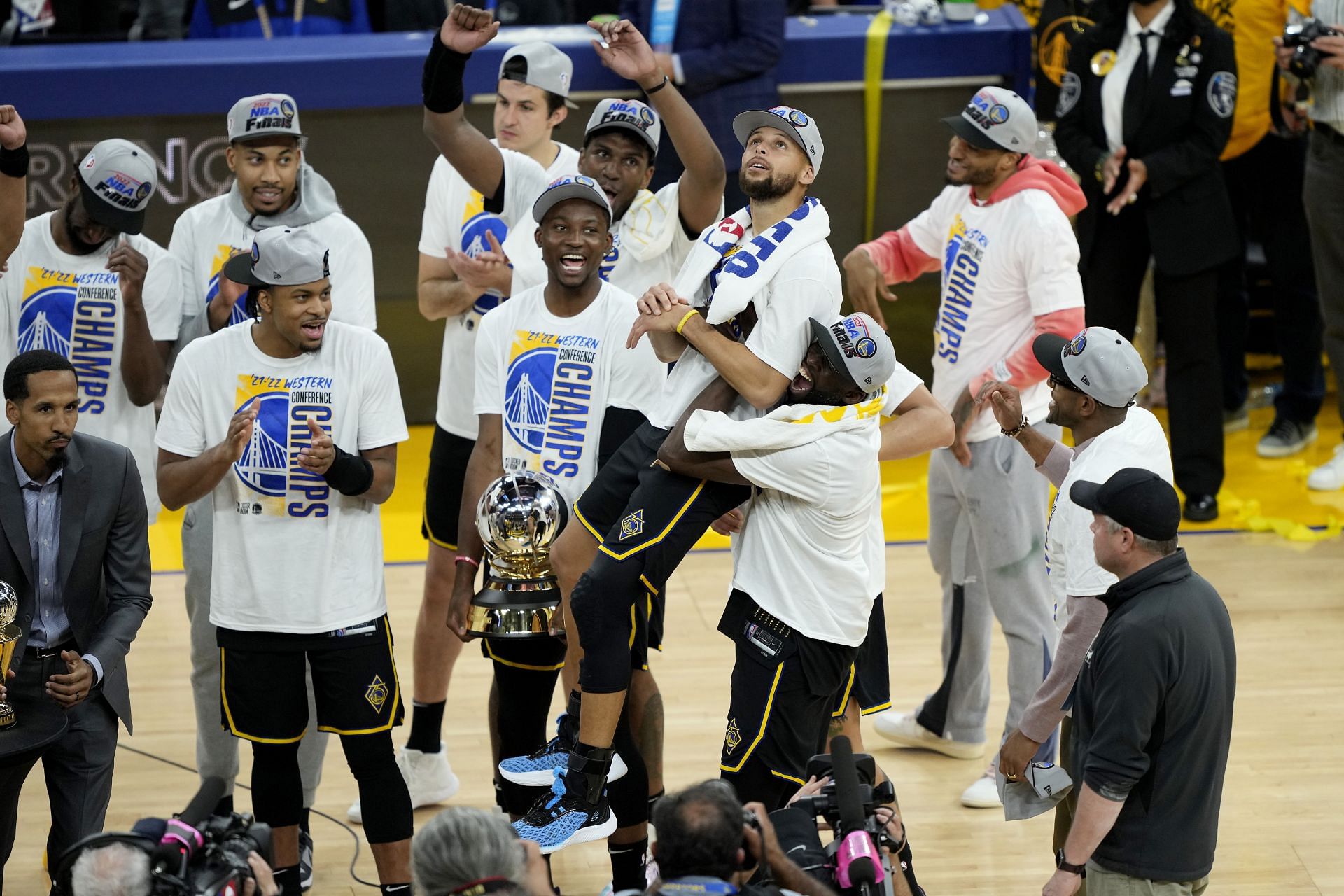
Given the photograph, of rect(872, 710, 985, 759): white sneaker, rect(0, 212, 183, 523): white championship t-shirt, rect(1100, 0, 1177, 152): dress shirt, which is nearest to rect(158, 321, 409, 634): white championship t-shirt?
rect(0, 212, 183, 523): white championship t-shirt

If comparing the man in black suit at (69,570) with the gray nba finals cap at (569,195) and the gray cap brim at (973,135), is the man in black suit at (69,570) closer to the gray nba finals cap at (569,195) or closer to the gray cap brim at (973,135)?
the gray nba finals cap at (569,195)

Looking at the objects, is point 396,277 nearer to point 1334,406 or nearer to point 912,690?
point 912,690

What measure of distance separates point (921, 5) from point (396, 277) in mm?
3098

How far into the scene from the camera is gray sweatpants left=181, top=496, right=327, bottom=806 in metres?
4.95

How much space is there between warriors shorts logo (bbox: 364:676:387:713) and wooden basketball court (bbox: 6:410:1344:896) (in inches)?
32.1

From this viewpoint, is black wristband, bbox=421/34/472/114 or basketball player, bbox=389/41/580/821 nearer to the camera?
black wristband, bbox=421/34/472/114

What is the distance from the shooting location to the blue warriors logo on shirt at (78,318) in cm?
506

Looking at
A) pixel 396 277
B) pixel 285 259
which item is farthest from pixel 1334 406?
pixel 285 259

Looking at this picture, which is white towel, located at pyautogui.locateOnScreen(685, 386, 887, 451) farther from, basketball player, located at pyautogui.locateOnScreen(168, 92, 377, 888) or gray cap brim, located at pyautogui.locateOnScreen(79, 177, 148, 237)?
gray cap brim, located at pyautogui.locateOnScreen(79, 177, 148, 237)

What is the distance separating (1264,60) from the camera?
8.18m

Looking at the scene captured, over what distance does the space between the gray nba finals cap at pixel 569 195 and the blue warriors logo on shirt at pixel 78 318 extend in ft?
4.78

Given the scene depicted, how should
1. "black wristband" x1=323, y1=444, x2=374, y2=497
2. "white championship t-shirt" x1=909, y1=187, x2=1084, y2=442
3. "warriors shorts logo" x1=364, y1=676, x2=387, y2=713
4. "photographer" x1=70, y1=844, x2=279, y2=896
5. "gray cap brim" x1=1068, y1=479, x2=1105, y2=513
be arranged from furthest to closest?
"white championship t-shirt" x1=909, y1=187, x2=1084, y2=442, "warriors shorts logo" x1=364, y1=676, x2=387, y2=713, "black wristband" x1=323, y1=444, x2=374, y2=497, "gray cap brim" x1=1068, y1=479, x2=1105, y2=513, "photographer" x1=70, y1=844, x2=279, y2=896

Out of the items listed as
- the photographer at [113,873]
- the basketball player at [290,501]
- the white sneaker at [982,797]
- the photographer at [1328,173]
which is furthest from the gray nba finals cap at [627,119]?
the photographer at [1328,173]

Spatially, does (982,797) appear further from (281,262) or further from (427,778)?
(281,262)
